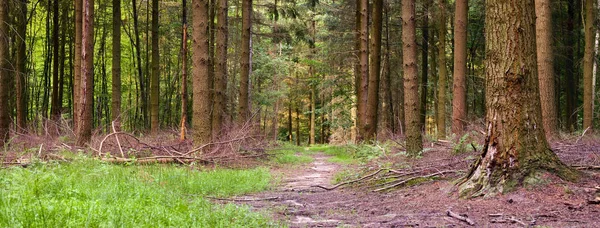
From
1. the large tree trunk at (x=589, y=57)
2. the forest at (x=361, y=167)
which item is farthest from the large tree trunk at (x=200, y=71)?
the large tree trunk at (x=589, y=57)

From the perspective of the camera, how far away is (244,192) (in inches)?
340

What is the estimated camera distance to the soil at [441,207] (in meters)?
4.79

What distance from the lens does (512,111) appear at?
589 centimetres

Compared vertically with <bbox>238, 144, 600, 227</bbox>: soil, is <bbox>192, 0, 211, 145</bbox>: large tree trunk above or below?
above

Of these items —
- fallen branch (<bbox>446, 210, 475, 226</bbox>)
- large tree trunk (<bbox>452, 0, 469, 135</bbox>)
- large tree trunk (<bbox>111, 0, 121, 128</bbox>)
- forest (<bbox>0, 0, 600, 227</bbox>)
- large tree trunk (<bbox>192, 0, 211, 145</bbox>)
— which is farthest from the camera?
large tree trunk (<bbox>111, 0, 121, 128</bbox>)

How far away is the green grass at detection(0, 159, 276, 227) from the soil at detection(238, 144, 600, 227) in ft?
2.97

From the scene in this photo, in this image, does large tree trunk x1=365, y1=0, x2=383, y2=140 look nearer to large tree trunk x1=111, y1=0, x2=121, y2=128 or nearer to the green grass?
the green grass

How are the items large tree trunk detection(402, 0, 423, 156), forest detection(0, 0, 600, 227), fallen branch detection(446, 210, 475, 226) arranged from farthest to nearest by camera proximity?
large tree trunk detection(402, 0, 423, 156) → forest detection(0, 0, 600, 227) → fallen branch detection(446, 210, 475, 226)

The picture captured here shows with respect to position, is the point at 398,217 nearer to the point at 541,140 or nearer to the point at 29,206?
the point at 541,140

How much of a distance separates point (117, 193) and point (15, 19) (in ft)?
54.5

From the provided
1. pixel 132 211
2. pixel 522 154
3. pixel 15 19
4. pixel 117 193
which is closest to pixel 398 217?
pixel 522 154

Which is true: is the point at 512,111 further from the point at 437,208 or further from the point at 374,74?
the point at 374,74

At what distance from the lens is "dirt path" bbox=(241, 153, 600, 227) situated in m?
4.78

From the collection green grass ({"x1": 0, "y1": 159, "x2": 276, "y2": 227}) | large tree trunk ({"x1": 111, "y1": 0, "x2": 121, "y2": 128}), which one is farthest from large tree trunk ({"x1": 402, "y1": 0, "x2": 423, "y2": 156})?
large tree trunk ({"x1": 111, "y1": 0, "x2": 121, "y2": 128})
